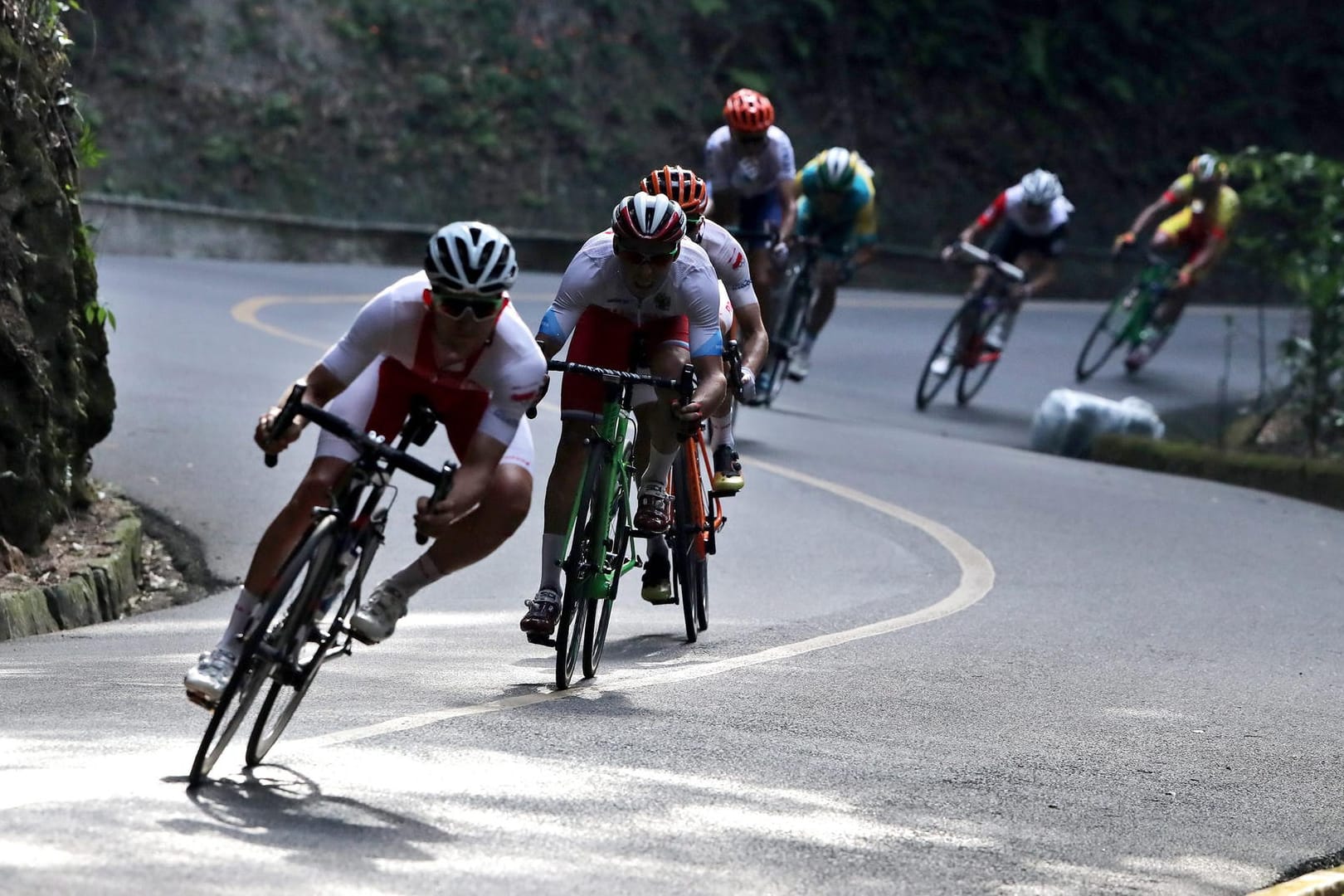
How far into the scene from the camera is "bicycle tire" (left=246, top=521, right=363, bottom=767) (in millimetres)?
6250

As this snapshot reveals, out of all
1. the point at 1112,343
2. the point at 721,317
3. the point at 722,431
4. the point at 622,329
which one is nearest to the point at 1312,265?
the point at 1112,343

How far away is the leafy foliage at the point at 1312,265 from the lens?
18.3 meters

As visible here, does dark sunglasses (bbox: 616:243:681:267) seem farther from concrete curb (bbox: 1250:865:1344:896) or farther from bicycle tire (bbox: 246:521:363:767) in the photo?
concrete curb (bbox: 1250:865:1344:896)

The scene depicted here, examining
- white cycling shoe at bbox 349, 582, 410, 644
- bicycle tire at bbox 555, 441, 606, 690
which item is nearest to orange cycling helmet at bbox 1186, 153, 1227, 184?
bicycle tire at bbox 555, 441, 606, 690

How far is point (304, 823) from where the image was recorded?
5758 millimetres

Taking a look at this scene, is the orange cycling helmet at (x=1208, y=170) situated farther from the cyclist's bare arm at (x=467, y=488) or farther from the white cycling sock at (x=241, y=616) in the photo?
the white cycling sock at (x=241, y=616)

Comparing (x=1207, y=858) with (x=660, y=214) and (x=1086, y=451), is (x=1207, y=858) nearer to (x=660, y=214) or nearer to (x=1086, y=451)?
(x=660, y=214)

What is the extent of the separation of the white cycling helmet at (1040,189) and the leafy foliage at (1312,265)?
1692 millimetres

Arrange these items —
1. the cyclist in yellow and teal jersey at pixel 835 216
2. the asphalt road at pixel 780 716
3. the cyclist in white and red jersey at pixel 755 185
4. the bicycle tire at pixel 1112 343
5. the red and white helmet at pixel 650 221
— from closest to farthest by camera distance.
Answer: the asphalt road at pixel 780 716, the red and white helmet at pixel 650 221, the cyclist in white and red jersey at pixel 755 185, the cyclist in yellow and teal jersey at pixel 835 216, the bicycle tire at pixel 1112 343

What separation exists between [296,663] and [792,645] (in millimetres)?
3809

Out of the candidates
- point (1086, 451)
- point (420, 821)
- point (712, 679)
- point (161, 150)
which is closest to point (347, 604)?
point (420, 821)

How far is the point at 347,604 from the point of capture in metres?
6.50

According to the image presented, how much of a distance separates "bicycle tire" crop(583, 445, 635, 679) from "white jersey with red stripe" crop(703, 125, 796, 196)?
7044 mm

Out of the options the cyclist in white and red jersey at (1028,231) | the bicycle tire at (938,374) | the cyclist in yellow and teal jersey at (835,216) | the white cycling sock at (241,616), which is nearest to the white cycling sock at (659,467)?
the white cycling sock at (241,616)
